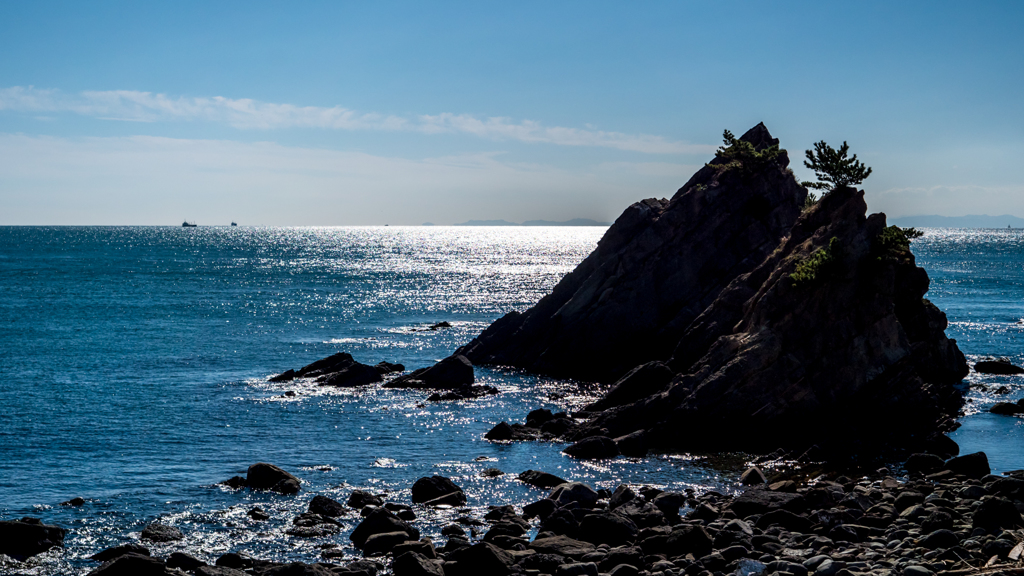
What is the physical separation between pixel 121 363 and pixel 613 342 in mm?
44325

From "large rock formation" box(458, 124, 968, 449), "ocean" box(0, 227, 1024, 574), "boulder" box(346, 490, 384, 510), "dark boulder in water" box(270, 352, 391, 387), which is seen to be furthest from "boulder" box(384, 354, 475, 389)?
"boulder" box(346, 490, 384, 510)

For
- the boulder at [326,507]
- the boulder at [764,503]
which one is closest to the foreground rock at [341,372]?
the boulder at [326,507]

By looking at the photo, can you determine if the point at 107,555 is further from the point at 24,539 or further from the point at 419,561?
the point at 419,561

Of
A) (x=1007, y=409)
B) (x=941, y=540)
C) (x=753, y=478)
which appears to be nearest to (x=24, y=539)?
(x=753, y=478)

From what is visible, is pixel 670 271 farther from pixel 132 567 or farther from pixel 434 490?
pixel 132 567

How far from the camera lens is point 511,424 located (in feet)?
165

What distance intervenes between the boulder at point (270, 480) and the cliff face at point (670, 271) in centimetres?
3311

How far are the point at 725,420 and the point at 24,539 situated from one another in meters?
32.8

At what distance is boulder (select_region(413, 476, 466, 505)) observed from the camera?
34750 millimetres

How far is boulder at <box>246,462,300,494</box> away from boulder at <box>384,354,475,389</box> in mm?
25512

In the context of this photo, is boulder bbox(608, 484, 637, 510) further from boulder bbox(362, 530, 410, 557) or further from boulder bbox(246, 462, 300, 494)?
boulder bbox(246, 462, 300, 494)

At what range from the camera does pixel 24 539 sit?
94.9ft

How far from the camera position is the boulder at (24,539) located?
93.7 feet

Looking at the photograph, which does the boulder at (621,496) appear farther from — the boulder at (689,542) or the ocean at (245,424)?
the boulder at (689,542)
